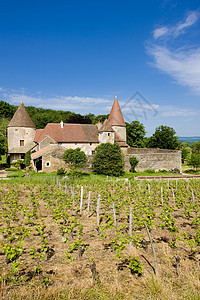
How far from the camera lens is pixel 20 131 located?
1218 inches

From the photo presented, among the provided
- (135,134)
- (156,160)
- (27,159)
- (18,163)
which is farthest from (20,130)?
(135,134)

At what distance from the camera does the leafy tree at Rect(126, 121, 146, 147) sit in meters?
45.3

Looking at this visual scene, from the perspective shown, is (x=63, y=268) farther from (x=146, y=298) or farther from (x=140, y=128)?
(x=140, y=128)

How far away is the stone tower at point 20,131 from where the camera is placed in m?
30.8

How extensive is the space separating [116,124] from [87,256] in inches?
1145

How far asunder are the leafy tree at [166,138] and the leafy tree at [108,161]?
20.3 m

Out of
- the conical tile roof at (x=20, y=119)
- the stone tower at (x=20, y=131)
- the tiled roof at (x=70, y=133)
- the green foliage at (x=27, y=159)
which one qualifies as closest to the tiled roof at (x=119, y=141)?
the tiled roof at (x=70, y=133)

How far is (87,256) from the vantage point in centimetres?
541

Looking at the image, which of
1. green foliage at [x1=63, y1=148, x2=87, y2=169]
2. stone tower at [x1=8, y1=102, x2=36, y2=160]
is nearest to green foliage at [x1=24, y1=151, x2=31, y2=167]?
stone tower at [x1=8, y1=102, x2=36, y2=160]

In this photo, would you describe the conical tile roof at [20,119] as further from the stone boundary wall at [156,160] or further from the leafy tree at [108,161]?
the stone boundary wall at [156,160]

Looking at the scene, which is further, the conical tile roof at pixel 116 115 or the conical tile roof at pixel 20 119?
the conical tile roof at pixel 116 115

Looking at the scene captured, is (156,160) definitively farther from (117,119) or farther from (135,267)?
(135,267)

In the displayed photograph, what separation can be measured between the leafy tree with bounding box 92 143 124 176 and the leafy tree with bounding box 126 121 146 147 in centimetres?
2010

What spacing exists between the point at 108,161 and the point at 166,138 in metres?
22.0
